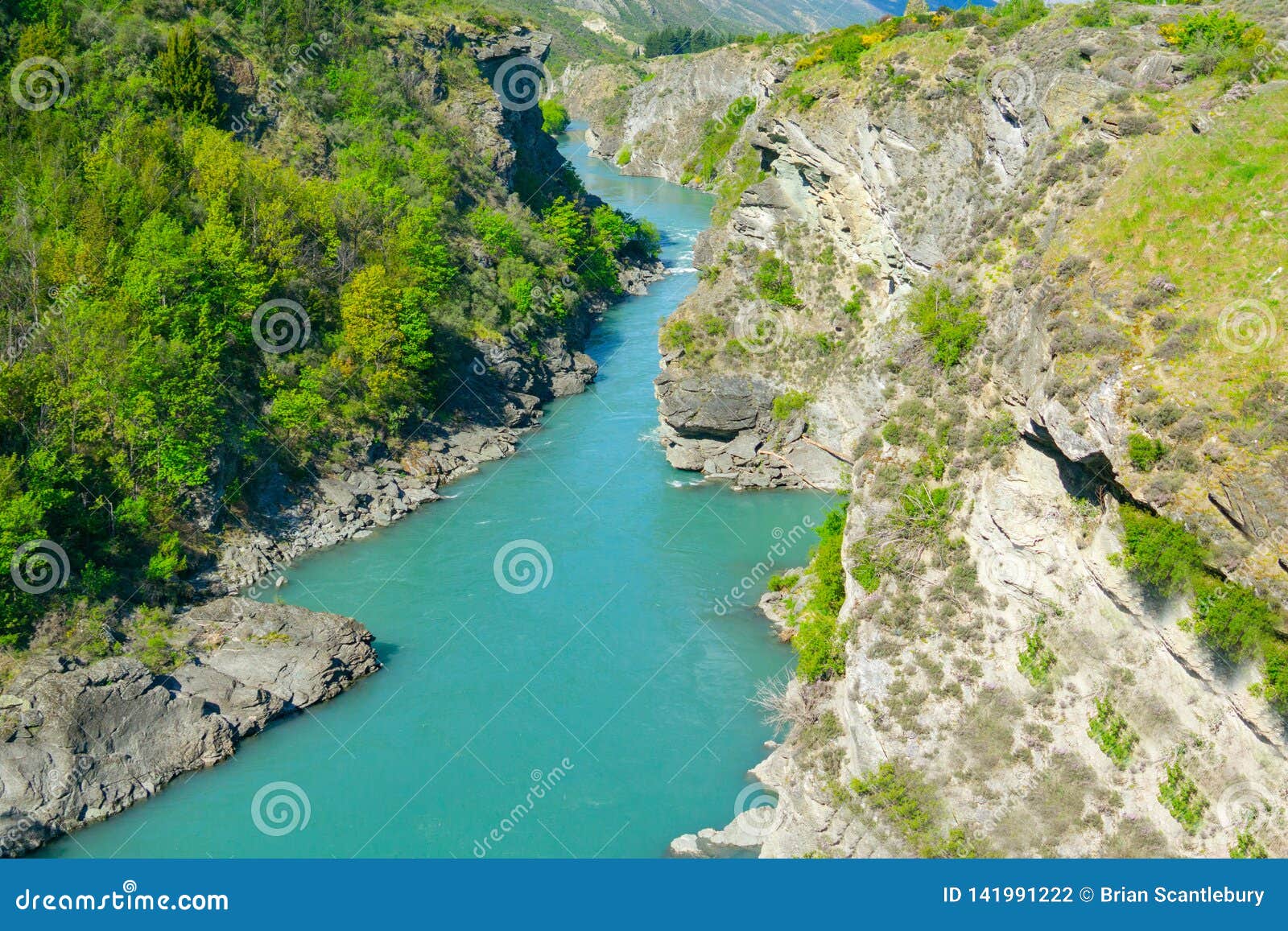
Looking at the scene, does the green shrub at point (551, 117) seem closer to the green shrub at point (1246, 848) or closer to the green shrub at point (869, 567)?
the green shrub at point (869, 567)

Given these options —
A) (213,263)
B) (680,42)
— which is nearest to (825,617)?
(213,263)

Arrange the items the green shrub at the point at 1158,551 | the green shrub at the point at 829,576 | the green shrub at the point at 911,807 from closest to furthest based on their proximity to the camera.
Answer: the green shrub at the point at 1158,551, the green shrub at the point at 911,807, the green shrub at the point at 829,576

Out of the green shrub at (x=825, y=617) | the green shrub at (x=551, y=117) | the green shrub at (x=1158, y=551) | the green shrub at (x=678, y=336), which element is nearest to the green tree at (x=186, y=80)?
the green shrub at (x=678, y=336)

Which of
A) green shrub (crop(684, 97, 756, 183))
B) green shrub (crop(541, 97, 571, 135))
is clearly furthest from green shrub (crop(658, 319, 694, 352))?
green shrub (crop(541, 97, 571, 135))

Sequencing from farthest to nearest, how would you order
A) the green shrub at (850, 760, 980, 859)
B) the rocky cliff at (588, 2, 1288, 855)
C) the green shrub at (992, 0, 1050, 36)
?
the green shrub at (992, 0, 1050, 36) → the green shrub at (850, 760, 980, 859) → the rocky cliff at (588, 2, 1288, 855)

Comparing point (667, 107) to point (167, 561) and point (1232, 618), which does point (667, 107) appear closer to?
point (167, 561)

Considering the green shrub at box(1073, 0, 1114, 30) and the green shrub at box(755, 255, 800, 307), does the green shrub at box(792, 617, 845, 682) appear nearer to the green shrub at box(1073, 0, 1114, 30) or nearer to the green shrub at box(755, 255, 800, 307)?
the green shrub at box(1073, 0, 1114, 30)
